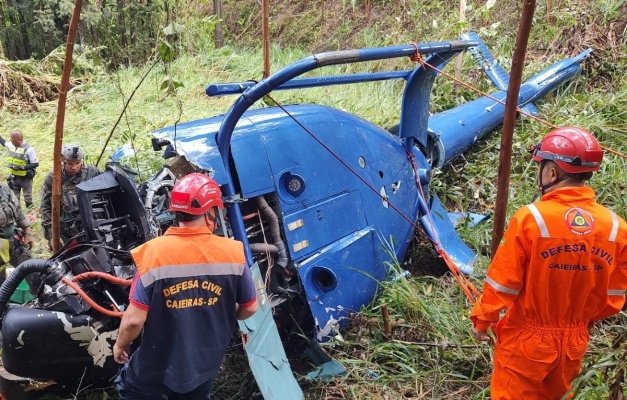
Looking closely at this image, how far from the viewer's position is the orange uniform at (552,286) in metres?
2.11

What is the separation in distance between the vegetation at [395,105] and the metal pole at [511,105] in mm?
720

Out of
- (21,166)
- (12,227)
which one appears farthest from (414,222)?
(21,166)

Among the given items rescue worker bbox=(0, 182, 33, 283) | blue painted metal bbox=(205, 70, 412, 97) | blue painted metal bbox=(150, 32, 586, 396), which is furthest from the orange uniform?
rescue worker bbox=(0, 182, 33, 283)

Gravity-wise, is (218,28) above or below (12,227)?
above

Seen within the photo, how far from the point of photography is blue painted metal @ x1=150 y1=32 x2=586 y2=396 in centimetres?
315

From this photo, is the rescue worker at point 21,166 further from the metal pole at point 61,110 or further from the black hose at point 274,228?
the black hose at point 274,228

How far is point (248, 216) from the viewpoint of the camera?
131 inches

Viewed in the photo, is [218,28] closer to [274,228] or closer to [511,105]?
[274,228]

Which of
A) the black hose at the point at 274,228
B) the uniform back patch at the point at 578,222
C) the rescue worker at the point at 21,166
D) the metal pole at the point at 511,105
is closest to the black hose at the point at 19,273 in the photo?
the black hose at the point at 274,228

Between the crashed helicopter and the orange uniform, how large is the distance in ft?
4.34

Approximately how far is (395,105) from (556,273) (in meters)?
5.39

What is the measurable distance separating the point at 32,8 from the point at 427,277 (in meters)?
17.6

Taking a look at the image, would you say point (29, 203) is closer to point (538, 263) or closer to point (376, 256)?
point (376, 256)

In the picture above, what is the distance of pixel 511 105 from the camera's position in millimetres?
2148
